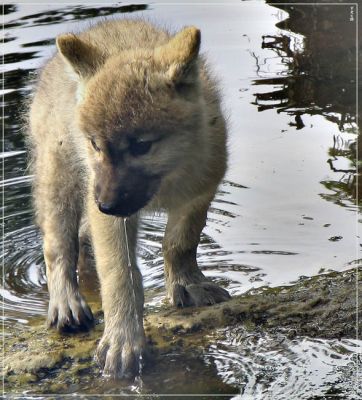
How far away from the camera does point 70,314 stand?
6230 millimetres

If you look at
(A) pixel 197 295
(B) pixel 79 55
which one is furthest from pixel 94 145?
(A) pixel 197 295

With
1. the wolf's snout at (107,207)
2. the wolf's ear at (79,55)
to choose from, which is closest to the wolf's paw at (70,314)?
the wolf's snout at (107,207)

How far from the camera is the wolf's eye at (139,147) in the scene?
5.47 metres

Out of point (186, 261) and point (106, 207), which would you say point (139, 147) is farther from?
point (186, 261)

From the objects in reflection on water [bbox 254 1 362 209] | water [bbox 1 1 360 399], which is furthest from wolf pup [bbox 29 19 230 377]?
reflection on water [bbox 254 1 362 209]

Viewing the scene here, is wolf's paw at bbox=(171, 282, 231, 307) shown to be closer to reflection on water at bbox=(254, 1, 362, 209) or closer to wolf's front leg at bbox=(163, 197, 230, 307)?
wolf's front leg at bbox=(163, 197, 230, 307)

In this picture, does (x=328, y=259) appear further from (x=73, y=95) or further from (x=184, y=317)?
(x=73, y=95)

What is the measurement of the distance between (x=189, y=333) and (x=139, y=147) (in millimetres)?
1092

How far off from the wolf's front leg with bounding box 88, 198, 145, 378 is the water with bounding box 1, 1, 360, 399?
17cm

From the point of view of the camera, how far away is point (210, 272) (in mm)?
7043

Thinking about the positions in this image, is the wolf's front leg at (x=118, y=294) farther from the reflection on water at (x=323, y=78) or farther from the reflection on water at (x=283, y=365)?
the reflection on water at (x=323, y=78)

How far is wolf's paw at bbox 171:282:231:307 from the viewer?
637 centimetres

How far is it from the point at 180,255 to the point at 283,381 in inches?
54.3

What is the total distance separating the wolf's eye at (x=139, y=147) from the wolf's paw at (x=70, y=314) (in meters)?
1.21
